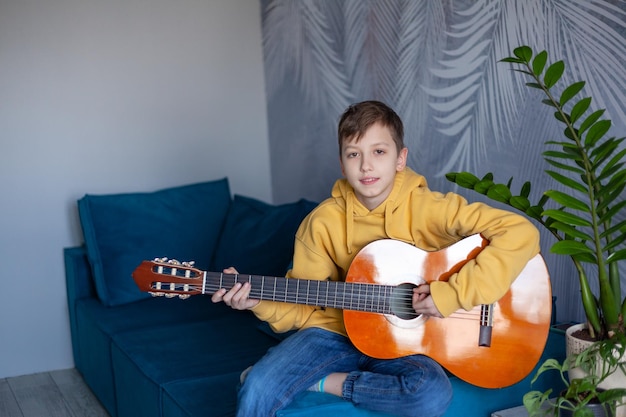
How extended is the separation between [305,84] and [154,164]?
82 cm

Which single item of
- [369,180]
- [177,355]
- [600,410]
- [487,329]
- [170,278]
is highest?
[369,180]

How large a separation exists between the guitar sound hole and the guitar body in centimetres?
1

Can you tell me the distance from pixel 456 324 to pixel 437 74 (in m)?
1.03

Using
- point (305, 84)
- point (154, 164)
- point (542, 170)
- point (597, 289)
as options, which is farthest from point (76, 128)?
point (597, 289)

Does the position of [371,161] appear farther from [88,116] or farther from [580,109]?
[88,116]

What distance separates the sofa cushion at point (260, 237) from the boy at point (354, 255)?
70 centimetres

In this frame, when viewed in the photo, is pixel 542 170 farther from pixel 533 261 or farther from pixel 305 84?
pixel 305 84

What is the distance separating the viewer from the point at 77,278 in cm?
328

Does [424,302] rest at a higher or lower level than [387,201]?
lower

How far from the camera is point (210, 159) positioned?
3750 millimetres

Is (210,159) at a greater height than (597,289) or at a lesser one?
greater

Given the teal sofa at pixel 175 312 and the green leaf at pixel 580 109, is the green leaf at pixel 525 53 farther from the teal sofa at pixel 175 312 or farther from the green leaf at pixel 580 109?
the teal sofa at pixel 175 312

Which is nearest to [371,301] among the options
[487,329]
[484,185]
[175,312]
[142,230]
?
[487,329]

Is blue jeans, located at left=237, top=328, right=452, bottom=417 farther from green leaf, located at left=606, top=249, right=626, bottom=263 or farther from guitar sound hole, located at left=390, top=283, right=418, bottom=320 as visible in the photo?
green leaf, located at left=606, top=249, right=626, bottom=263
